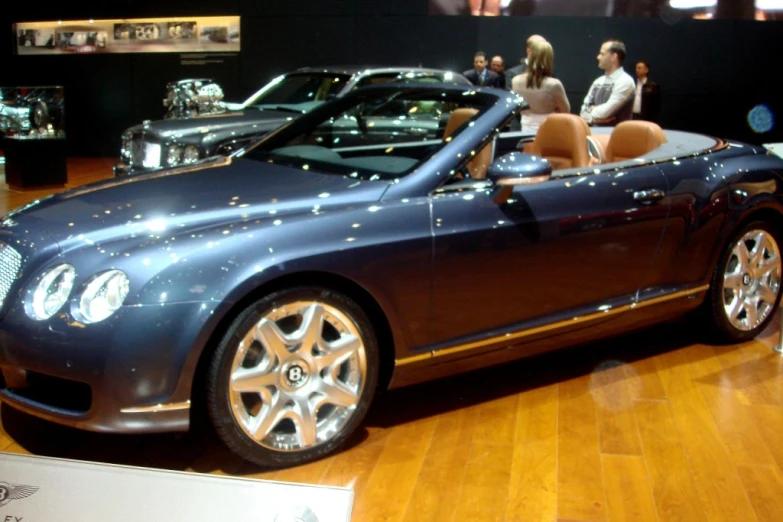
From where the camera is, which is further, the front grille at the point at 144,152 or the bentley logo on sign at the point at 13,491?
the front grille at the point at 144,152

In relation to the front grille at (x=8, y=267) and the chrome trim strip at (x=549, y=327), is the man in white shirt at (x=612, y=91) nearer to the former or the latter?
the chrome trim strip at (x=549, y=327)

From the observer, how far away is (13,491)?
4.72ft

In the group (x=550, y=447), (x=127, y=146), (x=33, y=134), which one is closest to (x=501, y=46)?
(x=127, y=146)

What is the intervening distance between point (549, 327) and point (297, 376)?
1.15 metres

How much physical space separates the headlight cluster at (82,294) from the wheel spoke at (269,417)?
605 mm

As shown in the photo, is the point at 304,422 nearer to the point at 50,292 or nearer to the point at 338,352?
the point at 338,352

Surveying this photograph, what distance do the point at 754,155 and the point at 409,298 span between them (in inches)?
89.9

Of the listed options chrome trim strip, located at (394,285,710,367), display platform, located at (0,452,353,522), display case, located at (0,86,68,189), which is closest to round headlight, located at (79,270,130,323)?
chrome trim strip, located at (394,285,710,367)

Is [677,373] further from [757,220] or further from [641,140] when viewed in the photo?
[641,140]

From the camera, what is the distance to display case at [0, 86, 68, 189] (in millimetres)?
9391

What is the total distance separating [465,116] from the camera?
11.9 ft

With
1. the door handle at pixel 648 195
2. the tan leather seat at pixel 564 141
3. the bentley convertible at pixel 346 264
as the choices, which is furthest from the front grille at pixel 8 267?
the door handle at pixel 648 195

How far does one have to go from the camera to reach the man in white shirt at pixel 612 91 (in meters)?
6.54

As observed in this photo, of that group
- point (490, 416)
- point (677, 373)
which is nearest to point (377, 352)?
point (490, 416)
